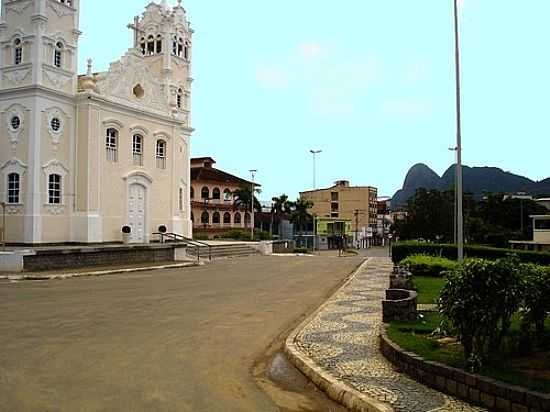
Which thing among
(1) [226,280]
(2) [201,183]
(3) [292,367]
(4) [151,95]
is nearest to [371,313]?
(3) [292,367]

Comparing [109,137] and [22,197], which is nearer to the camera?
[22,197]

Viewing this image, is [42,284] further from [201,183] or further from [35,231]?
[201,183]

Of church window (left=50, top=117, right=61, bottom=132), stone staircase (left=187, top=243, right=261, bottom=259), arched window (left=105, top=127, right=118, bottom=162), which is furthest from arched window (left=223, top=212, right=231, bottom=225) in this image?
church window (left=50, top=117, right=61, bottom=132)

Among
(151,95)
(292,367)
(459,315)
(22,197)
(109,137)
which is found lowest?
(292,367)

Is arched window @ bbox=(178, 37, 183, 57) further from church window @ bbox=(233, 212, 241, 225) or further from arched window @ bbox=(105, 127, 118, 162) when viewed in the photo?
church window @ bbox=(233, 212, 241, 225)

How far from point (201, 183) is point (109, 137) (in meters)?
36.5

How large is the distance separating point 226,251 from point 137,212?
635 centimetres

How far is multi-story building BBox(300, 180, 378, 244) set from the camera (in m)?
110

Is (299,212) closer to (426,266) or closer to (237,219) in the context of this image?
(237,219)

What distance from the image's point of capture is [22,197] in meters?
29.0

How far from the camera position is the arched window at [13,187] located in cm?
2925

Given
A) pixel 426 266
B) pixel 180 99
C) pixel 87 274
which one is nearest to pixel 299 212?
pixel 180 99

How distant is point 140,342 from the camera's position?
31.7 feet

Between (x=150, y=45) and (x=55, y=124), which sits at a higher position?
(x=150, y=45)
